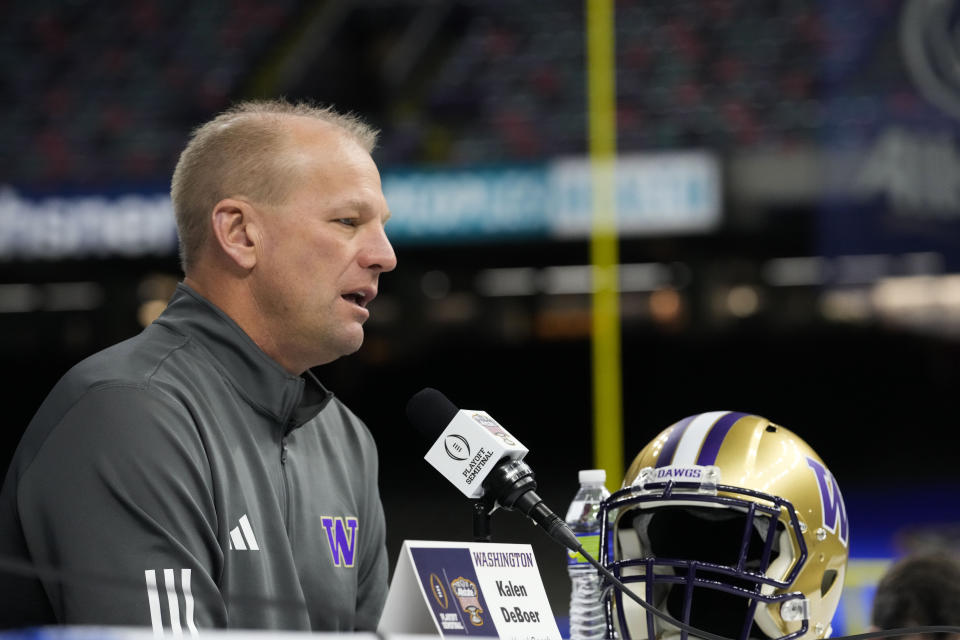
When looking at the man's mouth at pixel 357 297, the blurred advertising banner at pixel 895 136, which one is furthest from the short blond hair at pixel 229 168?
the blurred advertising banner at pixel 895 136

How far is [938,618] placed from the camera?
5.09ft

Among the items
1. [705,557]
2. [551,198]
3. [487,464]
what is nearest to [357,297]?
[487,464]

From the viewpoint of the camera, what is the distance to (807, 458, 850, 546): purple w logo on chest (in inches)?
49.8

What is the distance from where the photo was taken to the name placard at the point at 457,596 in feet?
3.17

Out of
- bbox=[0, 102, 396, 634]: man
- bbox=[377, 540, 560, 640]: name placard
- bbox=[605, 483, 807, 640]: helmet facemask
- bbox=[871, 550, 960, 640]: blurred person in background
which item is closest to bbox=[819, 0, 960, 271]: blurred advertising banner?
bbox=[871, 550, 960, 640]: blurred person in background

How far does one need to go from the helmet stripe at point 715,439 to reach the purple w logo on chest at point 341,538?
15.4 inches

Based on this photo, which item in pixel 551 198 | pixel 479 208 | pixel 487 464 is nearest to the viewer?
pixel 487 464

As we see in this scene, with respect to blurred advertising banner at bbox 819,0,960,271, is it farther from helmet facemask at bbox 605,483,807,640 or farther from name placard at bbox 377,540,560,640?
name placard at bbox 377,540,560,640

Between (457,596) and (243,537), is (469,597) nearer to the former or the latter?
(457,596)

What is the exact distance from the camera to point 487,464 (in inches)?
42.0

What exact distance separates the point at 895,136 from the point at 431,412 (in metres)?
5.31

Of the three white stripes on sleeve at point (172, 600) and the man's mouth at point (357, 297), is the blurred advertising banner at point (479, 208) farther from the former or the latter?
the three white stripes on sleeve at point (172, 600)

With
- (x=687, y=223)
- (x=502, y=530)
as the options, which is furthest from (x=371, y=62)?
(x=502, y=530)

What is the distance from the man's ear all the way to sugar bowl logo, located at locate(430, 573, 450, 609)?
1.33 feet
